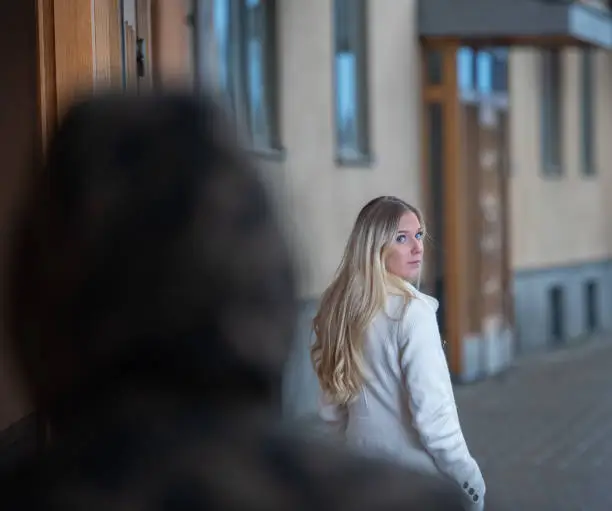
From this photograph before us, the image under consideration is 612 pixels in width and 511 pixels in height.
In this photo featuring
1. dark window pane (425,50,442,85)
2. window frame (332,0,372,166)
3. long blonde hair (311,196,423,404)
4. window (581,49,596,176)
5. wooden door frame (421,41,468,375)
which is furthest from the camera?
window (581,49,596,176)

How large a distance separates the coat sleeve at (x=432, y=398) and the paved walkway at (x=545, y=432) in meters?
2.59

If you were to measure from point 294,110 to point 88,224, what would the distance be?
9.08 metres

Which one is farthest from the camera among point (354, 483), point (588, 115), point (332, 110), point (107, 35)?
point (588, 115)

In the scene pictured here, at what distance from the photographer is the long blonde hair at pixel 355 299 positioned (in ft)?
12.4

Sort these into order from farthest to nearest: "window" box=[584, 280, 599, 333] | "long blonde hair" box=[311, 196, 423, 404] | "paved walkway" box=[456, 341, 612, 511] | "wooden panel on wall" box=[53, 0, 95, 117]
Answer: "window" box=[584, 280, 599, 333], "paved walkway" box=[456, 341, 612, 511], "wooden panel on wall" box=[53, 0, 95, 117], "long blonde hair" box=[311, 196, 423, 404]

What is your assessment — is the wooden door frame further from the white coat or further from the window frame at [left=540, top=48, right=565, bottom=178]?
the white coat

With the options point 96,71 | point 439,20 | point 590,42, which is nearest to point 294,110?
point 439,20

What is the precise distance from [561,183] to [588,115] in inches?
63.9

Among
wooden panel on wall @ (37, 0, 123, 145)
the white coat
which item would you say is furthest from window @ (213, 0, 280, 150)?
the white coat

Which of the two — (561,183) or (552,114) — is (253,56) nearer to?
(552,114)

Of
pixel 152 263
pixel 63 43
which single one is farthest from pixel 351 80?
pixel 152 263

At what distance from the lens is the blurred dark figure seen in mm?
985

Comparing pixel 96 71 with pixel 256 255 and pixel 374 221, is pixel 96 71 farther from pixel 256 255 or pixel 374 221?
pixel 256 255

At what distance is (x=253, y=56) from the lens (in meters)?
9.73
